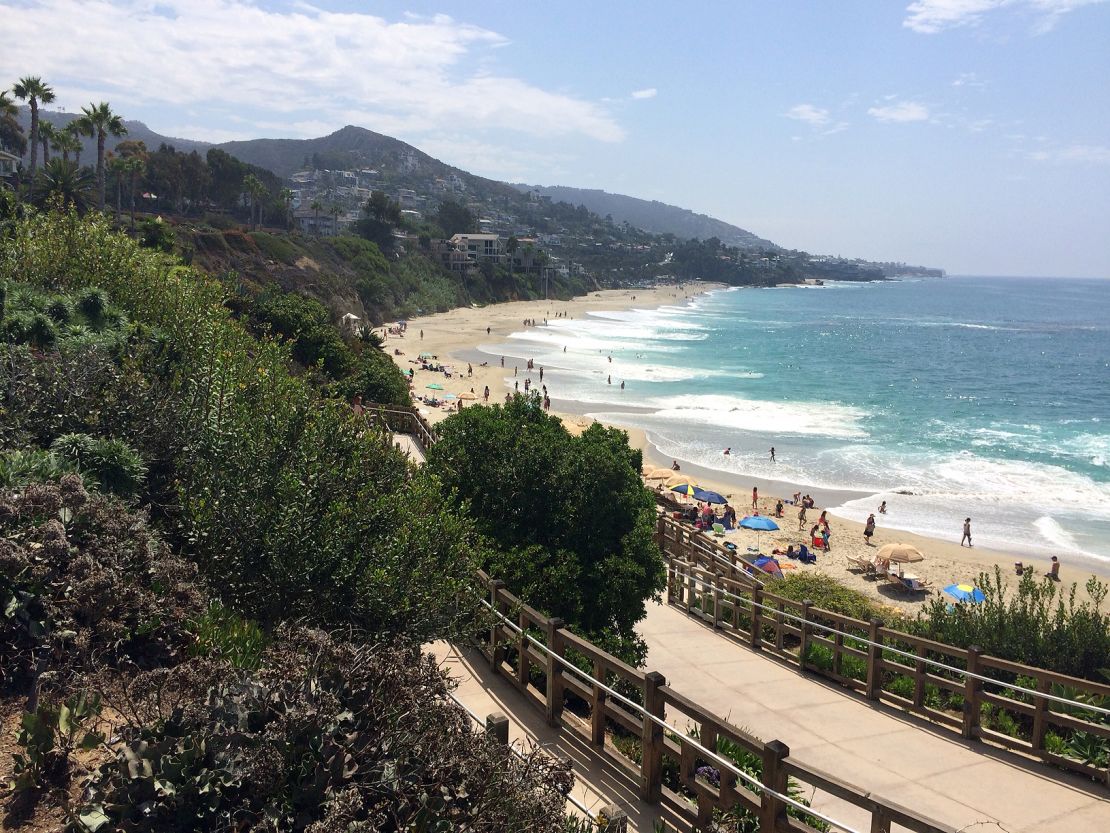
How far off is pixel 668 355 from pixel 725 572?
205 feet

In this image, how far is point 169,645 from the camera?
6016 millimetres

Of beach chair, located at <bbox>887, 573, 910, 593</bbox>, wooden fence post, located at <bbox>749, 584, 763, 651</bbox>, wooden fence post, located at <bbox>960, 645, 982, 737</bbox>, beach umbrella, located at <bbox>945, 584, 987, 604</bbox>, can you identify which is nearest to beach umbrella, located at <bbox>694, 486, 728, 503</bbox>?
beach chair, located at <bbox>887, 573, 910, 593</bbox>

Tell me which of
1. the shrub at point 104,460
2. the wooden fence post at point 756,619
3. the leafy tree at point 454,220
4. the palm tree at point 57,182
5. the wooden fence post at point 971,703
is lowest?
the wooden fence post at point 756,619

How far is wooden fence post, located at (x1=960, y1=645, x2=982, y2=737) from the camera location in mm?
8398

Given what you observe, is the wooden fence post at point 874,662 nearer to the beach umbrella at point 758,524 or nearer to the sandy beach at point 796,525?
the sandy beach at point 796,525

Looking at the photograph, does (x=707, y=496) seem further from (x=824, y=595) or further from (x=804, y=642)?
(x=804, y=642)

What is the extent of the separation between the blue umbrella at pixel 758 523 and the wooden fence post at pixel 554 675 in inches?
888

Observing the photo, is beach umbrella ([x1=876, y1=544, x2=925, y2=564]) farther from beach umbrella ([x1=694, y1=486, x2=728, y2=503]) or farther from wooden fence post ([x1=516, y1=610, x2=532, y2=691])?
wooden fence post ([x1=516, y1=610, x2=532, y2=691])

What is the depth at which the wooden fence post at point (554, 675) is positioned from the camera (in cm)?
695

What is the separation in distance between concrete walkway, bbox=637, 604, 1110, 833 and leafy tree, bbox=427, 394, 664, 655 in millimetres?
1228

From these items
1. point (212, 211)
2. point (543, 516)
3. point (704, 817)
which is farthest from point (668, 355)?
point (704, 817)

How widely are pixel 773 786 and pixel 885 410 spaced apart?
177 ft

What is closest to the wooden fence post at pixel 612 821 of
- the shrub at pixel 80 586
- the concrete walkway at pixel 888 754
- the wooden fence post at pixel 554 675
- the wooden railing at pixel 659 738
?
the wooden railing at pixel 659 738

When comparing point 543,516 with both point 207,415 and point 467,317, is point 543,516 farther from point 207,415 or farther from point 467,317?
point 467,317
